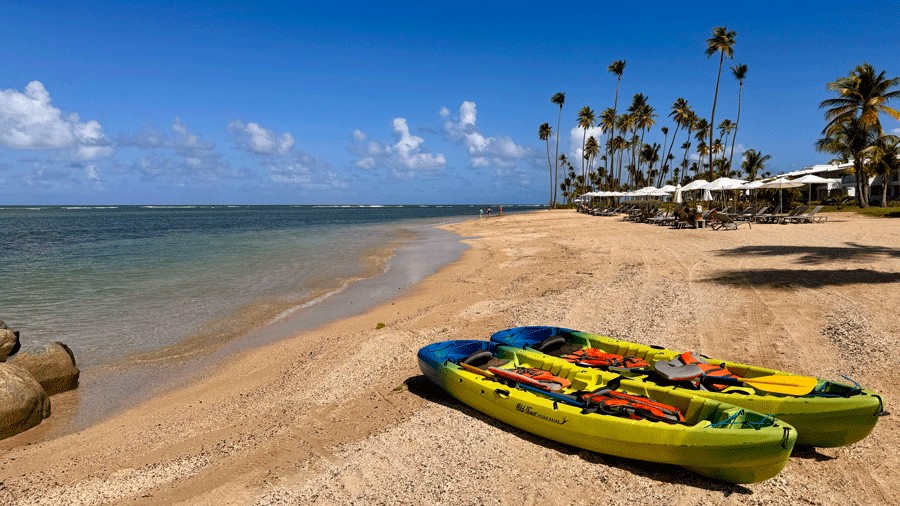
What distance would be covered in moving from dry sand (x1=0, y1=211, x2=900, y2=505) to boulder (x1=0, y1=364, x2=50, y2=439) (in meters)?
0.25

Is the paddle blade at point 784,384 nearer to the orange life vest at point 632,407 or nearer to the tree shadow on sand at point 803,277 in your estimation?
the orange life vest at point 632,407

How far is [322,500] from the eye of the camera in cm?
469

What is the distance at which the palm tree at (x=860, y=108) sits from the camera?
3553 cm

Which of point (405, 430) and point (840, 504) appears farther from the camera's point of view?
point (405, 430)

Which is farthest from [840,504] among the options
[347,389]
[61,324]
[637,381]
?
[61,324]

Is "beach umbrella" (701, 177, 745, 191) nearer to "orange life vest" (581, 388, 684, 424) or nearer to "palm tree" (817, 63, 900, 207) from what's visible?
"palm tree" (817, 63, 900, 207)

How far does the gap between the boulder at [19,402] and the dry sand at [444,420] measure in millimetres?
245

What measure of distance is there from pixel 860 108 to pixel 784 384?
42148 millimetres

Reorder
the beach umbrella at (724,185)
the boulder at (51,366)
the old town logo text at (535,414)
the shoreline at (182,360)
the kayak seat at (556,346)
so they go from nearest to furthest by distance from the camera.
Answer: the old town logo text at (535,414), the kayak seat at (556,346), the shoreline at (182,360), the boulder at (51,366), the beach umbrella at (724,185)

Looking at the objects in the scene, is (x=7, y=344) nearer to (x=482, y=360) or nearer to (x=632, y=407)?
(x=482, y=360)

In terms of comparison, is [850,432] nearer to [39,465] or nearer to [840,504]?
[840,504]

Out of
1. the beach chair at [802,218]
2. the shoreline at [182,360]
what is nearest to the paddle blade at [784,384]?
the shoreline at [182,360]

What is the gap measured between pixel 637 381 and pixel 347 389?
4054mm

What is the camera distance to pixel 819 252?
1616cm
